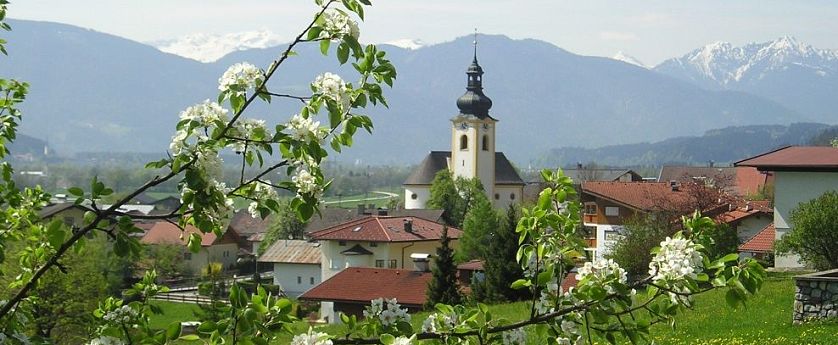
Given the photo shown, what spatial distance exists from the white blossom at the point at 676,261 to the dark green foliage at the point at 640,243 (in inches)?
1093

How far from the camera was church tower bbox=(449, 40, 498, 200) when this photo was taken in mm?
97938

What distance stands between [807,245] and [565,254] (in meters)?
22.1

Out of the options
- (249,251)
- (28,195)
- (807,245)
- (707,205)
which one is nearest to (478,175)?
(249,251)

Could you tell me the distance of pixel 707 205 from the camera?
126 feet

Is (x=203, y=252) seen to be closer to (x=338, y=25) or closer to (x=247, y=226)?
(x=247, y=226)

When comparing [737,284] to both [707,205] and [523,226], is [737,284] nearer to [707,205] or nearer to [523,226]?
[523,226]

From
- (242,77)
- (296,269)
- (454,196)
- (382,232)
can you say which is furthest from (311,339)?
(454,196)

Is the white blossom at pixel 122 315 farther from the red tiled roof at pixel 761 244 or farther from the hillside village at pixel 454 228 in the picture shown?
the red tiled roof at pixel 761 244

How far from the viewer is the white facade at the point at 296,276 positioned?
6400cm

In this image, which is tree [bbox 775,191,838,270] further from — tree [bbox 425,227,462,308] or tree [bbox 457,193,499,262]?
tree [bbox 457,193,499,262]

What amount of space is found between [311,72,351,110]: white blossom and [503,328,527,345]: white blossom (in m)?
1.10

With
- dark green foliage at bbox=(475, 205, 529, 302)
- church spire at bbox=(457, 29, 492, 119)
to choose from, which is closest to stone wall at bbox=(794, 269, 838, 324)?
dark green foliage at bbox=(475, 205, 529, 302)

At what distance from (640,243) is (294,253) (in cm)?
3492

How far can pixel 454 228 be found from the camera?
65.4 m
